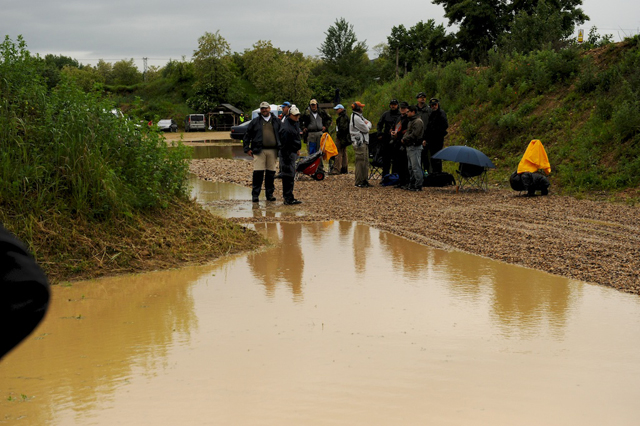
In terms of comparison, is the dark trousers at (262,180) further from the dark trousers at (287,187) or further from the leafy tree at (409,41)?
the leafy tree at (409,41)

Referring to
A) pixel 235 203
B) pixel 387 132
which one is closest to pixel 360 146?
pixel 387 132

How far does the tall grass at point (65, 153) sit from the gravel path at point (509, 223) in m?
2.88

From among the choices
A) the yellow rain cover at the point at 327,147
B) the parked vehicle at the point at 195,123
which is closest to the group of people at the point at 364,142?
the yellow rain cover at the point at 327,147

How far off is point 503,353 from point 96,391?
9.61 feet

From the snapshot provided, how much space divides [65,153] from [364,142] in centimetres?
922

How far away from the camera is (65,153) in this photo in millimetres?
8859

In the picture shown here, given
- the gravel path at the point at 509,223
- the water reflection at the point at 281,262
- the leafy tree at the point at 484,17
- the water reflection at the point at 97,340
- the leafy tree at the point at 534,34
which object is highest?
the leafy tree at the point at 484,17

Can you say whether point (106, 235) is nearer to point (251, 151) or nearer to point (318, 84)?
point (251, 151)

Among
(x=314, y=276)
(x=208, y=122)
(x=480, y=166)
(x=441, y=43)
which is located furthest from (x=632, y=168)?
(x=208, y=122)

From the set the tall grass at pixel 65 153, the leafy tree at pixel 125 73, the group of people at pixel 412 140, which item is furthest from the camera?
the leafy tree at pixel 125 73

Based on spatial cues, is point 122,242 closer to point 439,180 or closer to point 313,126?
point 439,180

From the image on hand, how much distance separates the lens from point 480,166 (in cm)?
1589

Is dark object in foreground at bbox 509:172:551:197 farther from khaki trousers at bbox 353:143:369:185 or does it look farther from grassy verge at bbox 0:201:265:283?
grassy verge at bbox 0:201:265:283

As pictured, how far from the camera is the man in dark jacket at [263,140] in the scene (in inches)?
541
